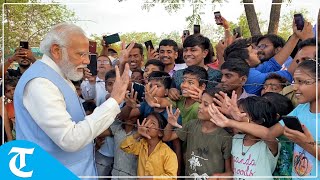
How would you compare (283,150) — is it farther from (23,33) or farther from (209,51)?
(23,33)

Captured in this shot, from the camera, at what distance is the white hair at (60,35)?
1973 mm

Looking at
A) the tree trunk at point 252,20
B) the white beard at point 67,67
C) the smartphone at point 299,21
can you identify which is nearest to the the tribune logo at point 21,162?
the white beard at point 67,67

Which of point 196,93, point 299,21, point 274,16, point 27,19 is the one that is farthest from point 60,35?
point 274,16

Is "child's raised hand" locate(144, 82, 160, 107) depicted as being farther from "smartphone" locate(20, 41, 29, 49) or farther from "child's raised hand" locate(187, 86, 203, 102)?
"smartphone" locate(20, 41, 29, 49)

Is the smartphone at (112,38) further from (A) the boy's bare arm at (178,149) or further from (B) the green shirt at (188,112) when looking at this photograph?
(A) the boy's bare arm at (178,149)

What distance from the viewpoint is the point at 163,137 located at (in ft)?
8.82

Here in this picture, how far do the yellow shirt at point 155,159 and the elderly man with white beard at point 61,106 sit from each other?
59 centimetres

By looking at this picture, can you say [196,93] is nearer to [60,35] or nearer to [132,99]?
[132,99]

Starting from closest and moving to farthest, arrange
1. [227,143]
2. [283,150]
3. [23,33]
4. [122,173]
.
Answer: [283,150]
[227,143]
[122,173]
[23,33]

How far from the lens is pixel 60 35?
1973mm

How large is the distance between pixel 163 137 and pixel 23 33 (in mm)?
3659

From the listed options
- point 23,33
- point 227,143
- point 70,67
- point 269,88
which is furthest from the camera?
point 23,33

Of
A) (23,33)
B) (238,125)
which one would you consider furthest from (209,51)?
(23,33)

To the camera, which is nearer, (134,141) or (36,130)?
(36,130)
